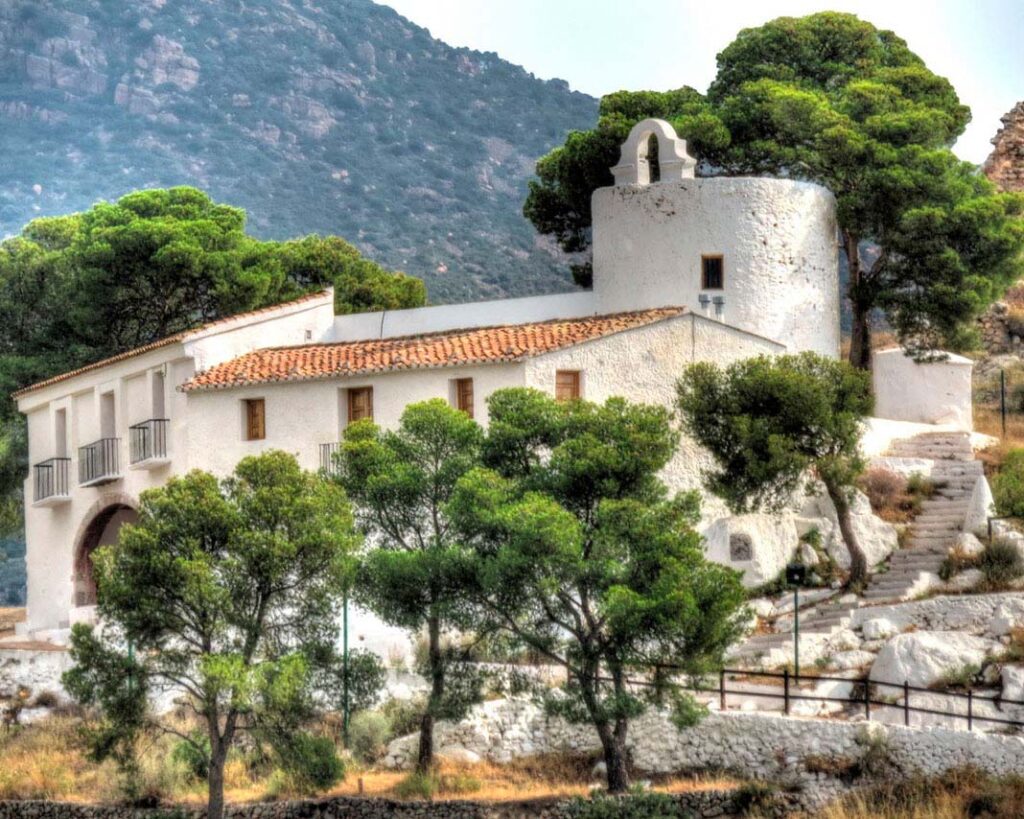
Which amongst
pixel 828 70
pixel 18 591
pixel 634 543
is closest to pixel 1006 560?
pixel 634 543

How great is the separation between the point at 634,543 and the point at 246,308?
75.2 feet

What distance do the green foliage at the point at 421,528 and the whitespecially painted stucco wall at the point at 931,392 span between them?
1625 centimetres

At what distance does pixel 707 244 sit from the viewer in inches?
1801

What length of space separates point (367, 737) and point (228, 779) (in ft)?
8.28

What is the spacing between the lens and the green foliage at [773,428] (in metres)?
38.8

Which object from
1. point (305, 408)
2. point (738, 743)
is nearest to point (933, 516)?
point (738, 743)

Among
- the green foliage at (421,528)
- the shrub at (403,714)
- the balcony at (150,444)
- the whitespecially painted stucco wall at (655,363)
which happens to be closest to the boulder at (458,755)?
the green foliage at (421,528)

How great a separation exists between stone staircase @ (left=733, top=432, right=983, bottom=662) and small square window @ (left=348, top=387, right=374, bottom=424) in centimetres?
909

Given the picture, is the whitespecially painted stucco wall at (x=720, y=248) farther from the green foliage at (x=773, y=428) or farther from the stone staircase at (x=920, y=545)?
the green foliage at (x=773, y=428)

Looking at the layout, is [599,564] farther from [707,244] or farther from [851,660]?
[707,244]

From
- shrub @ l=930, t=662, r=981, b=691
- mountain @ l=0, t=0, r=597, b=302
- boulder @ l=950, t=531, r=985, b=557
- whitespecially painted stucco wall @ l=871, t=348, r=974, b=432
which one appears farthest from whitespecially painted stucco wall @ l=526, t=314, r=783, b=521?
mountain @ l=0, t=0, r=597, b=302

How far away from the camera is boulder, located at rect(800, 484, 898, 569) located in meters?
40.6

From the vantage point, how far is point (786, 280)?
46.4 meters

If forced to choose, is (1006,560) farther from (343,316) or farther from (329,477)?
(343,316)
